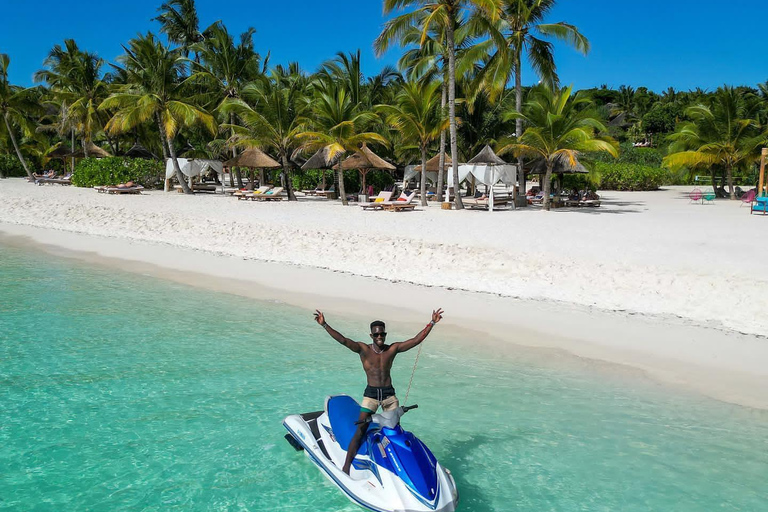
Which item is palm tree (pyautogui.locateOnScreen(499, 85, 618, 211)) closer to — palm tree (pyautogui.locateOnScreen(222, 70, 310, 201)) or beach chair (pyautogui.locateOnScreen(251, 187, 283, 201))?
palm tree (pyautogui.locateOnScreen(222, 70, 310, 201))

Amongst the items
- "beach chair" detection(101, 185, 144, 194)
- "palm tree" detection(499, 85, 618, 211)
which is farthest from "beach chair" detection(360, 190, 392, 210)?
"beach chair" detection(101, 185, 144, 194)

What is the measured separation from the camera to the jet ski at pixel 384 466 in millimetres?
4168

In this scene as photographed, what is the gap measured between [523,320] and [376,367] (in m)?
5.80

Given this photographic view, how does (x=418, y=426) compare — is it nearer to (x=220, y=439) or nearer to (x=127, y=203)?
(x=220, y=439)

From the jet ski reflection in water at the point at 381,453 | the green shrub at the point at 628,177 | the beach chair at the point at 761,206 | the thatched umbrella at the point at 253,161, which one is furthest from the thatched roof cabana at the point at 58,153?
the jet ski reflection in water at the point at 381,453

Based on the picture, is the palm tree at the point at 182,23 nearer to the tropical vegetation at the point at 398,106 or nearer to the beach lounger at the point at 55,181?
the tropical vegetation at the point at 398,106

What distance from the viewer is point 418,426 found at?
6219 mm

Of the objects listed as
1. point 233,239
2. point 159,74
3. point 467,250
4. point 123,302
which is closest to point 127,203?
point 159,74

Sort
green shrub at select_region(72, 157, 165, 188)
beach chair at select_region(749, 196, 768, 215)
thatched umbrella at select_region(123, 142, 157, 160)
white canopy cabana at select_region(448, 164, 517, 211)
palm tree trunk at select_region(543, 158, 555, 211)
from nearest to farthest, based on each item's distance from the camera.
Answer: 1. beach chair at select_region(749, 196, 768, 215)
2. white canopy cabana at select_region(448, 164, 517, 211)
3. palm tree trunk at select_region(543, 158, 555, 211)
4. green shrub at select_region(72, 157, 165, 188)
5. thatched umbrella at select_region(123, 142, 157, 160)

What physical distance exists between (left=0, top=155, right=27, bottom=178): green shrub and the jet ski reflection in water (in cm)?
5243

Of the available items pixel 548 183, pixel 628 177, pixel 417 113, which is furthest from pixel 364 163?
pixel 628 177

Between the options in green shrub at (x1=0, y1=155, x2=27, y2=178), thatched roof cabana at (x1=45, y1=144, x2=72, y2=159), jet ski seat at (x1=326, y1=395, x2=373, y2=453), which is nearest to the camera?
jet ski seat at (x1=326, y1=395, x2=373, y2=453)

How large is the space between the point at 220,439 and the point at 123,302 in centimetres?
639

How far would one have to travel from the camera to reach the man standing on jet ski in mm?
4414
